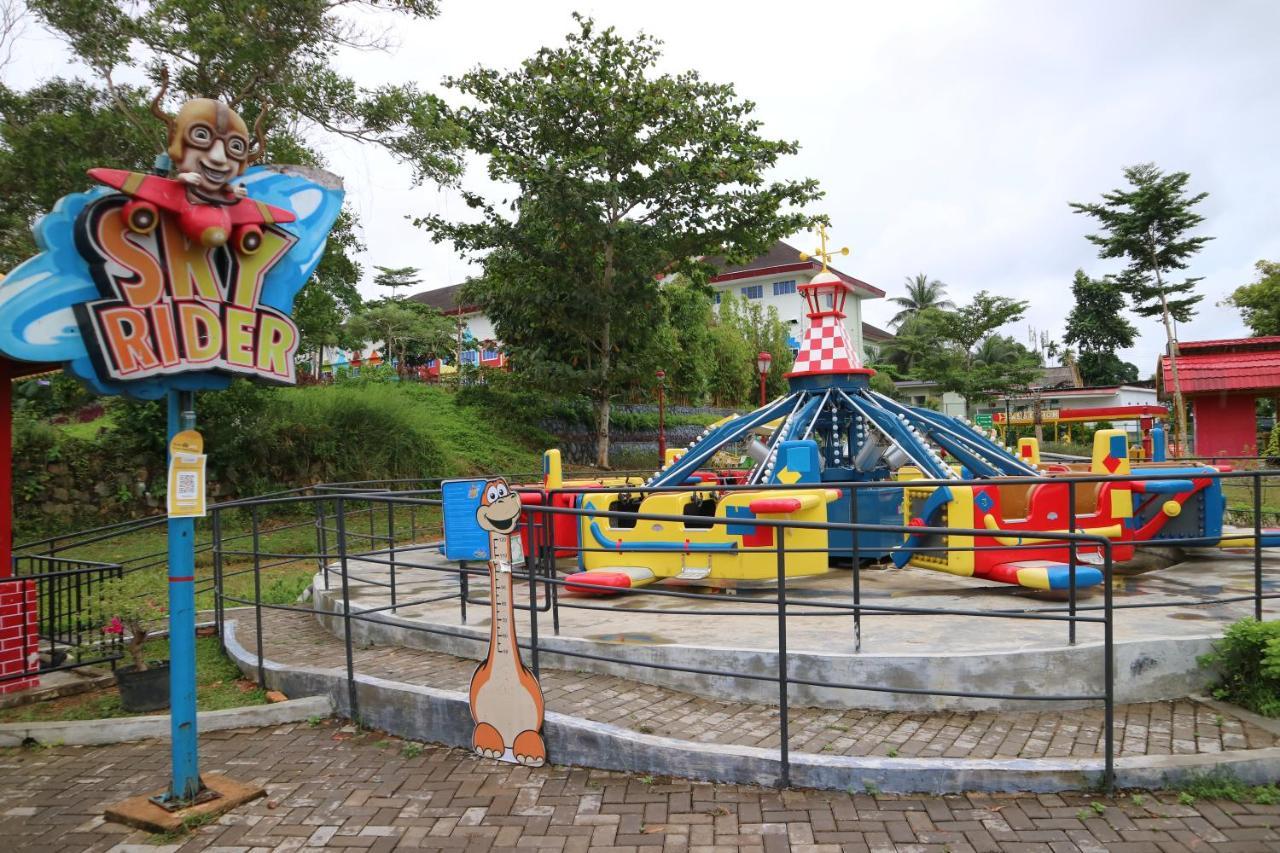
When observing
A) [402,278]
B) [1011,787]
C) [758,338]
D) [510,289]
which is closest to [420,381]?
[510,289]

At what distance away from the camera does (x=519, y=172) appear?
17812 mm

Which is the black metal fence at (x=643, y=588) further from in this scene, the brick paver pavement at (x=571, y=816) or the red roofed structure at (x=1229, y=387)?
the red roofed structure at (x=1229, y=387)

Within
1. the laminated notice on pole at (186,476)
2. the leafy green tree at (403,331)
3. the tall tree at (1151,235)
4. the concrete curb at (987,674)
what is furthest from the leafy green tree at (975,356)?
the laminated notice on pole at (186,476)

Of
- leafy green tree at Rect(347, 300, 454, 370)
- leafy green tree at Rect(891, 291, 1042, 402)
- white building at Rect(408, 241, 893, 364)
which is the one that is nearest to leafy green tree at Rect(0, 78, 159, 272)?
leafy green tree at Rect(347, 300, 454, 370)

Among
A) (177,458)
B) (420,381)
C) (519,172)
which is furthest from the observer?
(420,381)

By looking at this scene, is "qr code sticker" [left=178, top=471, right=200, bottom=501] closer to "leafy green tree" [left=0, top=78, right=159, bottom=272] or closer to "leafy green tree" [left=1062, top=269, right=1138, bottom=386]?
"leafy green tree" [left=0, top=78, right=159, bottom=272]

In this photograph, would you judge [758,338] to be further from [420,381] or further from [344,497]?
[344,497]

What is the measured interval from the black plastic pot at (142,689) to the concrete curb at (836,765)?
2.60 metres

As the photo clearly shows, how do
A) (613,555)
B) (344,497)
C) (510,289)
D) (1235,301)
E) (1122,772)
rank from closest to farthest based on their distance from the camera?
1. (1122,772)
2. (344,497)
3. (613,555)
4. (510,289)
5. (1235,301)

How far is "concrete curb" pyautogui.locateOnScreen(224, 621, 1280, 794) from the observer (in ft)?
12.1

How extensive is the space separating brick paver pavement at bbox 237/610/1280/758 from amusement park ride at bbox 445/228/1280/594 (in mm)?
1202

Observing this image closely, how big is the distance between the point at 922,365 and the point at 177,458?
117 feet

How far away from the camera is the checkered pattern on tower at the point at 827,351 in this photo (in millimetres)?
9242

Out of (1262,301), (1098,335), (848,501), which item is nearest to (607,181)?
(848,501)
